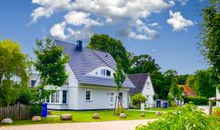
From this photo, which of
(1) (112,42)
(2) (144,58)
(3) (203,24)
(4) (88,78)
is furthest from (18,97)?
(2) (144,58)

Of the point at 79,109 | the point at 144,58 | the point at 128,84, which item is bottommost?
the point at 79,109

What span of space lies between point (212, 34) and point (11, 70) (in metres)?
13.4

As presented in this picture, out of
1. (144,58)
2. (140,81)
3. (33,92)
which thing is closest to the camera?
(33,92)

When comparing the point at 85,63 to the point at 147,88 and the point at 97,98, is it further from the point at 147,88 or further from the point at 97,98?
the point at 147,88

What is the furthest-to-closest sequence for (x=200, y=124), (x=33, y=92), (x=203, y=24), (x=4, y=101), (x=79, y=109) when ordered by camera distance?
(x=79, y=109), (x=33, y=92), (x=4, y=101), (x=203, y=24), (x=200, y=124)

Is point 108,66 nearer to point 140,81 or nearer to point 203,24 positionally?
point 140,81

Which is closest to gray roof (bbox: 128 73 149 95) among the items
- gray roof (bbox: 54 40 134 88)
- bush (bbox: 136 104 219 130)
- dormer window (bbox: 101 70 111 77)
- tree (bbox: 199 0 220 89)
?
gray roof (bbox: 54 40 134 88)

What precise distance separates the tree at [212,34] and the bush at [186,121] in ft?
43.6

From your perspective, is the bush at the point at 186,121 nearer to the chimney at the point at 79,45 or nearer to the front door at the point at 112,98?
the chimney at the point at 79,45

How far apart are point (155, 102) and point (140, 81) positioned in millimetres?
4397

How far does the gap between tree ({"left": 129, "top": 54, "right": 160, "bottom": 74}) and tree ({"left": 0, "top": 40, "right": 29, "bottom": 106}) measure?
193 ft

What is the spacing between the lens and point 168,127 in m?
2.86

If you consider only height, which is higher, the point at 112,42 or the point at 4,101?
the point at 112,42

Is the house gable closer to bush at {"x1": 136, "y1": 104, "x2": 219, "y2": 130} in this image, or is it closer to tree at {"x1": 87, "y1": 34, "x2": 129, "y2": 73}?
tree at {"x1": 87, "y1": 34, "x2": 129, "y2": 73}
